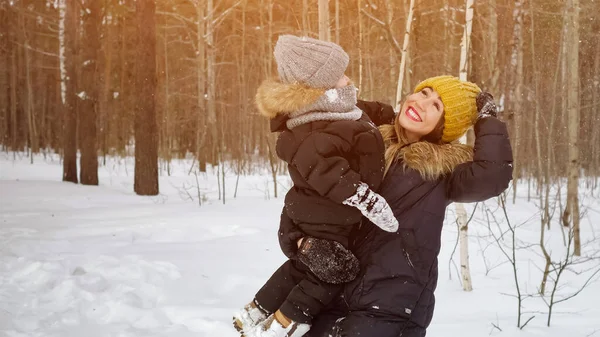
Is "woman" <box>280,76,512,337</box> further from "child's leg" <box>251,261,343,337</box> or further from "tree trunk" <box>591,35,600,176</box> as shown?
"tree trunk" <box>591,35,600,176</box>

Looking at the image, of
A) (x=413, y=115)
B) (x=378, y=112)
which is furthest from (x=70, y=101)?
(x=413, y=115)

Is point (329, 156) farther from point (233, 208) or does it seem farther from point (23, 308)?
point (233, 208)

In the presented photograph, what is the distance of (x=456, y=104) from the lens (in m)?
1.71

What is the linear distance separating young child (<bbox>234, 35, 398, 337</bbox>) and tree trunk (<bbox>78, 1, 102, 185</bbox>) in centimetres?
1022

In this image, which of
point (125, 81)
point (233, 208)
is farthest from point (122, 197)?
point (125, 81)

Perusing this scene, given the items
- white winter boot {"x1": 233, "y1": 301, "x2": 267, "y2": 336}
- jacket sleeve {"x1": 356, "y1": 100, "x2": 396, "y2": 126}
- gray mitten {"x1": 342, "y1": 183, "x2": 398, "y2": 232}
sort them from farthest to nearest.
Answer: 1. jacket sleeve {"x1": 356, "y1": 100, "x2": 396, "y2": 126}
2. white winter boot {"x1": 233, "y1": 301, "x2": 267, "y2": 336}
3. gray mitten {"x1": 342, "y1": 183, "x2": 398, "y2": 232}

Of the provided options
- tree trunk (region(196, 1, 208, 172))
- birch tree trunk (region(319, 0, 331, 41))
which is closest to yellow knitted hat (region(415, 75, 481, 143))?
birch tree trunk (region(319, 0, 331, 41))

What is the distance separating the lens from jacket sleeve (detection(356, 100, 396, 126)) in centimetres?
198

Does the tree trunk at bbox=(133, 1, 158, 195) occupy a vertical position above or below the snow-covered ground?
above

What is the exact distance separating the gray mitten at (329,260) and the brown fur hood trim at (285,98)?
442 mm

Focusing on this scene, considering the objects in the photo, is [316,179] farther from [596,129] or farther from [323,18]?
[596,129]

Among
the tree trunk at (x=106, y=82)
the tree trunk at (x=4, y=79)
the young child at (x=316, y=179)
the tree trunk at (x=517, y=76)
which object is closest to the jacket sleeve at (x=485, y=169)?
the young child at (x=316, y=179)

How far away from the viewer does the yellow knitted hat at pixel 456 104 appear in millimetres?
1711

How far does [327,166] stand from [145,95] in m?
8.63
